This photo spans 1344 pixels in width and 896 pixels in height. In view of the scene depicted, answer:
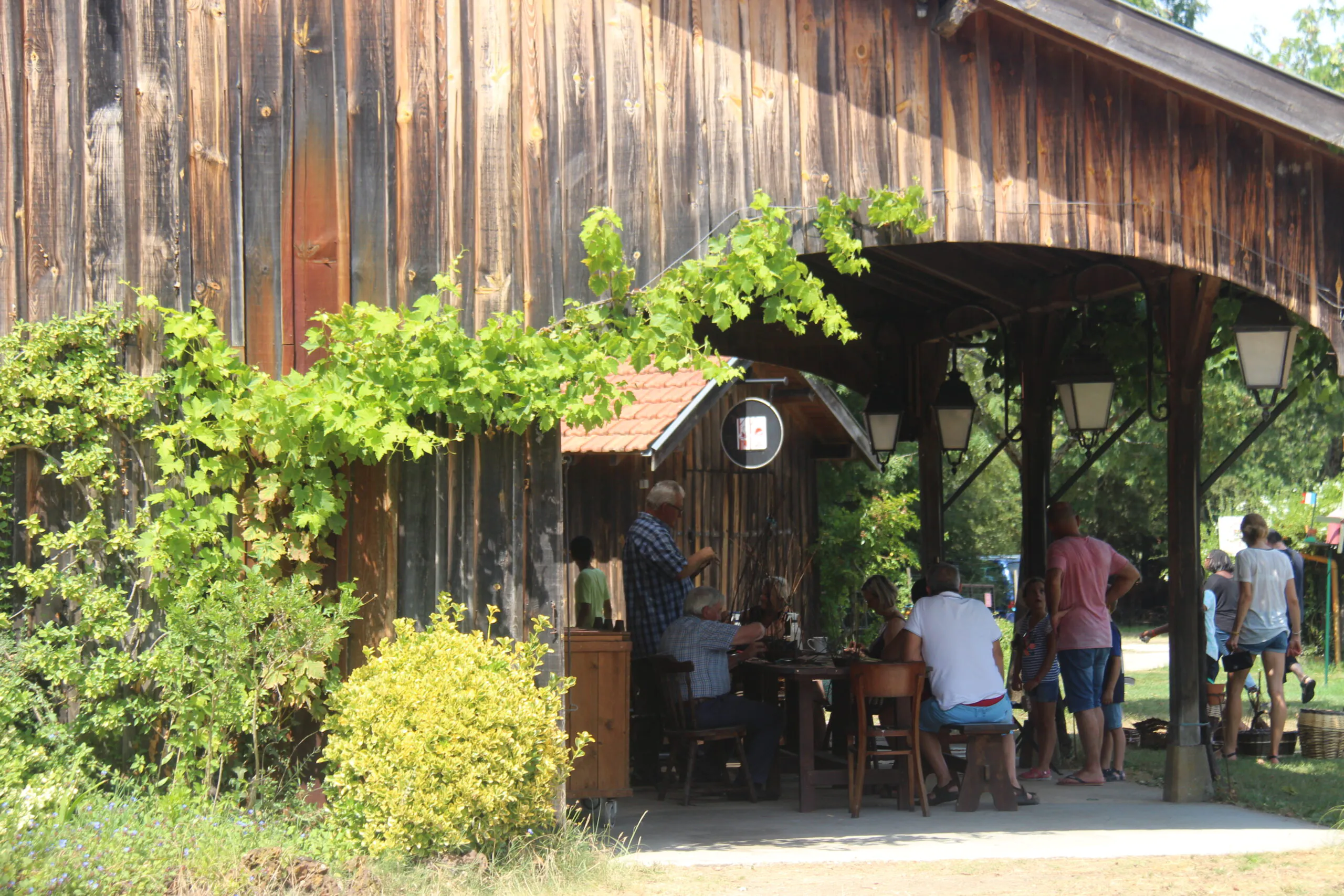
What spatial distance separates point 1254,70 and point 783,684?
19.2ft

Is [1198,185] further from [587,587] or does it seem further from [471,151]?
[587,587]

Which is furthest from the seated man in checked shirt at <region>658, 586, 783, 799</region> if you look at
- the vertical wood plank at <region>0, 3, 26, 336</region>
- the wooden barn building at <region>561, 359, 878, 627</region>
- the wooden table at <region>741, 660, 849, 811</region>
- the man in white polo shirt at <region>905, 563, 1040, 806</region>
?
the wooden barn building at <region>561, 359, 878, 627</region>

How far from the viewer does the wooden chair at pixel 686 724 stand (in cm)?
852

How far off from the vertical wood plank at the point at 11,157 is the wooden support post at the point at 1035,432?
707 cm

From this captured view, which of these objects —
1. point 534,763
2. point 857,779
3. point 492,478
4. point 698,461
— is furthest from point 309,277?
point 698,461

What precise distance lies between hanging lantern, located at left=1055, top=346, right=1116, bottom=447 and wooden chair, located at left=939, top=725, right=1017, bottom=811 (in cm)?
246

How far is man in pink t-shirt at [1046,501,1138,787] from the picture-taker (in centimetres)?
928

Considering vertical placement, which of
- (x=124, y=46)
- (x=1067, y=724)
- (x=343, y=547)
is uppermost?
(x=124, y=46)

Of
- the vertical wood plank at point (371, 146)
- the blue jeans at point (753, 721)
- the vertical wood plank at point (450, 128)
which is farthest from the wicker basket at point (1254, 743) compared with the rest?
the vertical wood plank at point (371, 146)

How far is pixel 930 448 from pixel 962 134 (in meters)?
5.21

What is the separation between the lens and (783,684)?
433 inches

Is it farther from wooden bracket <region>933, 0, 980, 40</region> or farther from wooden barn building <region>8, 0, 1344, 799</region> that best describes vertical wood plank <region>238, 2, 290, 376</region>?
wooden bracket <region>933, 0, 980, 40</region>

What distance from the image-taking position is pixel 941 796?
8602 millimetres

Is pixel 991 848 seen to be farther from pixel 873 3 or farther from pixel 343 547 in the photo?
pixel 873 3
